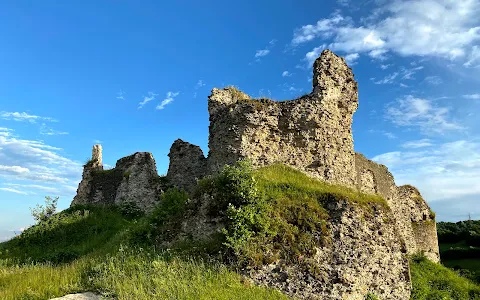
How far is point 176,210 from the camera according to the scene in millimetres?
14125

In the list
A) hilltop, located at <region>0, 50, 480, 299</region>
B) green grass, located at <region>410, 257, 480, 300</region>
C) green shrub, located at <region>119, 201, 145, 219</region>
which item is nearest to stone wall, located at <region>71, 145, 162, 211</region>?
green shrub, located at <region>119, 201, 145, 219</region>

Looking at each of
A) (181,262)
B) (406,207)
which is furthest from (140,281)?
(406,207)

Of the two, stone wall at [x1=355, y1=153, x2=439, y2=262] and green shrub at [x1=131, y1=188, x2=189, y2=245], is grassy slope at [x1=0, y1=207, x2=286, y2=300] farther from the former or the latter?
stone wall at [x1=355, y1=153, x2=439, y2=262]

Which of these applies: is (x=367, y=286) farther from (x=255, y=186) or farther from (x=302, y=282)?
(x=255, y=186)

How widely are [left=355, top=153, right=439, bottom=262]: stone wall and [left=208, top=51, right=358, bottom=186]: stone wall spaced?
19.0ft

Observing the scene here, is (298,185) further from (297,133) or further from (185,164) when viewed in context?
(185,164)

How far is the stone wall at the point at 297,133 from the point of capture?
50.6 ft

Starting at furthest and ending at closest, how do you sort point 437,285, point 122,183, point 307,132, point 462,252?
point 462,252 < point 122,183 < point 437,285 < point 307,132

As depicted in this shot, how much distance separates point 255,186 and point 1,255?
14.6 meters

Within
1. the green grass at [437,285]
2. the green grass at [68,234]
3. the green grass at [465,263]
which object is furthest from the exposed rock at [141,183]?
the green grass at [465,263]

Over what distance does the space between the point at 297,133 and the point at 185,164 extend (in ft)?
26.0

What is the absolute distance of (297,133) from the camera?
15.6m

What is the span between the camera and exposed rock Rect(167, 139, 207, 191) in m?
21.2

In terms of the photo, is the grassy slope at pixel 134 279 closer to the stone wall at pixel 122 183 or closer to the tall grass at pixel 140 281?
the tall grass at pixel 140 281
